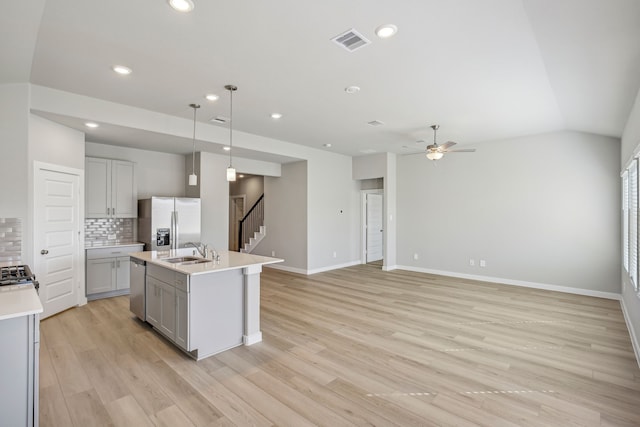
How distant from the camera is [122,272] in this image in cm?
555

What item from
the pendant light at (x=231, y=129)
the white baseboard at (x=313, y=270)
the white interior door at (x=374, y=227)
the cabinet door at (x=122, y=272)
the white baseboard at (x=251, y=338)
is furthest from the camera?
the white interior door at (x=374, y=227)

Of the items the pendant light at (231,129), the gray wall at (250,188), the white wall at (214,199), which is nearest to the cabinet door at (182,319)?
the pendant light at (231,129)

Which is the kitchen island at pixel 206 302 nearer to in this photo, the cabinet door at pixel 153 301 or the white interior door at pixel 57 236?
the cabinet door at pixel 153 301

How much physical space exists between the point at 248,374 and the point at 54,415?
1.43 metres

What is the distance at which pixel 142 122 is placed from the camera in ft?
15.4

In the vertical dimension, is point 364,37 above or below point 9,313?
above

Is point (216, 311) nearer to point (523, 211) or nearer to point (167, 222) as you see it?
point (167, 222)

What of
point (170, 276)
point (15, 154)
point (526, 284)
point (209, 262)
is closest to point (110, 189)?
point (15, 154)

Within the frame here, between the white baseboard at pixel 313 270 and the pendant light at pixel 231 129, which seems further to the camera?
the white baseboard at pixel 313 270

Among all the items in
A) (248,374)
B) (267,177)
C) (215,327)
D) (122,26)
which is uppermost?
(122,26)

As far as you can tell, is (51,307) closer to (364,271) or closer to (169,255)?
(169,255)

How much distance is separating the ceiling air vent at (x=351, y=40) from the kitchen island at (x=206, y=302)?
235 centimetres

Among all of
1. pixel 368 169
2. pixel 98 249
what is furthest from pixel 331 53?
pixel 368 169

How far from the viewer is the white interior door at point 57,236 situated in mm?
4133
